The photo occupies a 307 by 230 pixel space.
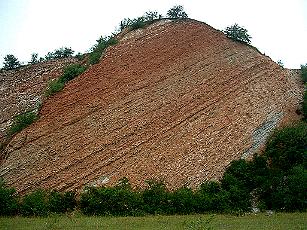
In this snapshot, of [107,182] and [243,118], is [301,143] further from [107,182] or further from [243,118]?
[107,182]

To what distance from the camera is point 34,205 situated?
1571cm

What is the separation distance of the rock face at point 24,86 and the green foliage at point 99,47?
1.44 m

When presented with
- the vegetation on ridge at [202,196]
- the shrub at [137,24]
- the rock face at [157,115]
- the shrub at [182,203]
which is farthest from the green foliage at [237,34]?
the shrub at [182,203]

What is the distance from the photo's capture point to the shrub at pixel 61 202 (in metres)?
16.0

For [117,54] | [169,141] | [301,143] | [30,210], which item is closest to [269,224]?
[301,143]

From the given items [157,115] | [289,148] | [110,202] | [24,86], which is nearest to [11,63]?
[24,86]

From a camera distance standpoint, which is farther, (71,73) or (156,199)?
(71,73)

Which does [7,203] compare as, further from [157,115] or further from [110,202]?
[157,115]

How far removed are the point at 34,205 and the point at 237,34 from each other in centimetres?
1696

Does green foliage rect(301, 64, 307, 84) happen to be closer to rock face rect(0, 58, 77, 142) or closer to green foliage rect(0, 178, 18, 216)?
rock face rect(0, 58, 77, 142)

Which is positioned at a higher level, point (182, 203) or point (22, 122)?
point (22, 122)

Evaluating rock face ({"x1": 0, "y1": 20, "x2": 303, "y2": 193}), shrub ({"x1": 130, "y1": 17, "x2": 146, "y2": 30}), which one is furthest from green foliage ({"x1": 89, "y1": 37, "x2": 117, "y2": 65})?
shrub ({"x1": 130, "y1": 17, "x2": 146, "y2": 30})

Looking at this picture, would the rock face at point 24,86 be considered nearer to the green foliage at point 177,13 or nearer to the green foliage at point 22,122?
the green foliage at point 22,122

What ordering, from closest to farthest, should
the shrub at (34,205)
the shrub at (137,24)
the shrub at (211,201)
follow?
the shrub at (34,205), the shrub at (211,201), the shrub at (137,24)
